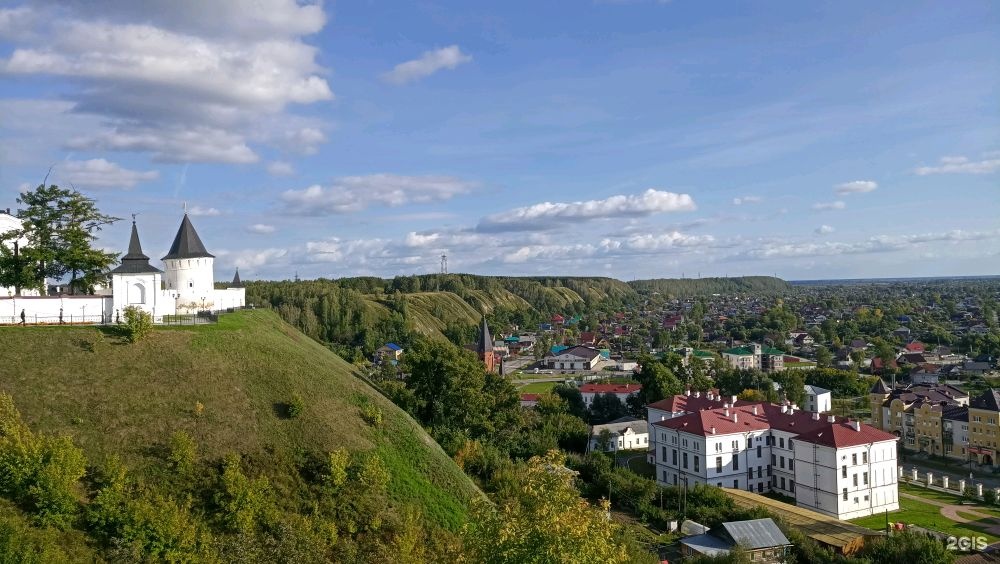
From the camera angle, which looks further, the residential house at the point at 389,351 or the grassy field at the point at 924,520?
the residential house at the point at 389,351

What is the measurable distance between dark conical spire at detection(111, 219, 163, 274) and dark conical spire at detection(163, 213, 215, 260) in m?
2.39

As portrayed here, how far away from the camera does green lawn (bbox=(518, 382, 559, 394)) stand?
282 feet

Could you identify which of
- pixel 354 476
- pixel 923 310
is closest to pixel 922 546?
pixel 354 476

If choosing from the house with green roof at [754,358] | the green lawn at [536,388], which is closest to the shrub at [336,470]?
the green lawn at [536,388]

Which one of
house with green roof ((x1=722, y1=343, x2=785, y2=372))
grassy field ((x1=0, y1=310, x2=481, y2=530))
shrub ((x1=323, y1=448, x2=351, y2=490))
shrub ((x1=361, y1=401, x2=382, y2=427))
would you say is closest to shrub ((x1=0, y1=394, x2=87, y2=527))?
grassy field ((x1=0, y1=310, x2=481, y2=530))

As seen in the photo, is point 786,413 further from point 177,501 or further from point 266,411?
point 177,501

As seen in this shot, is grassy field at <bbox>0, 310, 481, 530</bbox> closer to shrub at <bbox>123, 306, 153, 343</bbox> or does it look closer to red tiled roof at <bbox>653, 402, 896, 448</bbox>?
shrub at <bbox>123, 306, 153, 343</bbox>

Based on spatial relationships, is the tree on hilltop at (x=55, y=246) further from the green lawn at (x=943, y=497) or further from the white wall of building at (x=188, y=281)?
the green lawn at (x=943, y=497)

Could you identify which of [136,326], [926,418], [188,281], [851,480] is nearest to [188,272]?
[188,281]

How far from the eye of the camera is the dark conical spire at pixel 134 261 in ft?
117

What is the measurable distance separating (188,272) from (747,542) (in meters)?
32.8

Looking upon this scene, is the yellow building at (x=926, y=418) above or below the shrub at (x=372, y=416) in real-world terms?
below

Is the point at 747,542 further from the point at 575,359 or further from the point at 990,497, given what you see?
the point at 575,359

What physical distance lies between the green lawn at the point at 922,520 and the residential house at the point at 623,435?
2016cm
